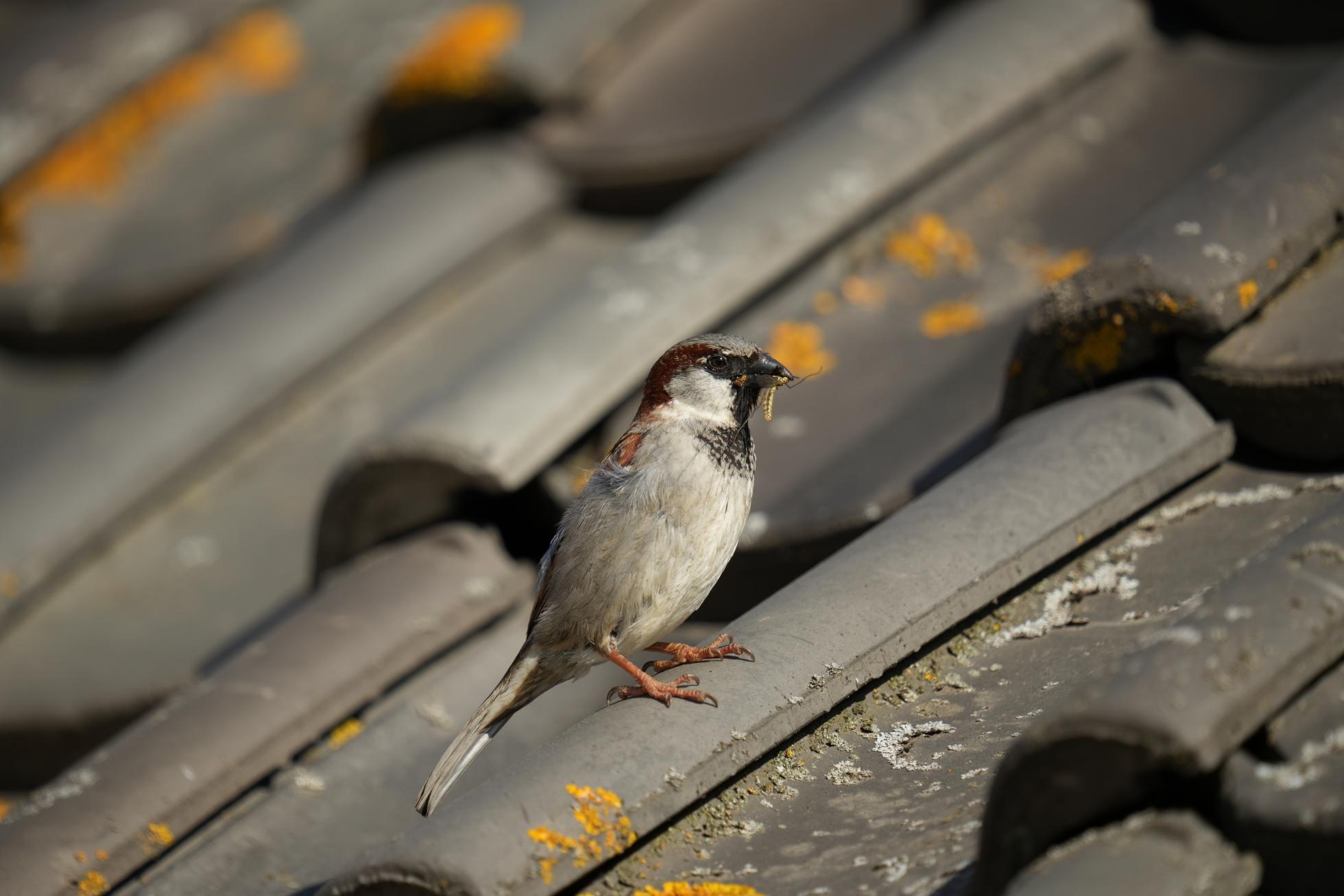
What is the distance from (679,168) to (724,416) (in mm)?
1802

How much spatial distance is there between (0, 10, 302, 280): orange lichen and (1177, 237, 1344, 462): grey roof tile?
3.83 m

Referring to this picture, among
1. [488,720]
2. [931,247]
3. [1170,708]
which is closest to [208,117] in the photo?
[931,247]

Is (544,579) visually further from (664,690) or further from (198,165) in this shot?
(198,165)

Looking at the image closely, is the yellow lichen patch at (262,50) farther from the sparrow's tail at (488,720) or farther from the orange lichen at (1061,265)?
the sparrow's tail at (488,720)

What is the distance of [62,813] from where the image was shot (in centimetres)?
229

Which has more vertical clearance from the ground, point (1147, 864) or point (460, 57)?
point (460, 57)

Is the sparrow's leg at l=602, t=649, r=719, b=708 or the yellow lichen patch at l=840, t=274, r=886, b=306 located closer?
the sparrow's leg at l=602, t=649, r=719, b=708

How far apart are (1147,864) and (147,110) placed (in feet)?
15.6

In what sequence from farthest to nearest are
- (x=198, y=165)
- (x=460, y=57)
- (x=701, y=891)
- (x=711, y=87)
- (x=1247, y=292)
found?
(x=198, y=165) < (x=460, y=57) < (x=711, y=87) < (x=1247, y=292) < (x=701, y=891)

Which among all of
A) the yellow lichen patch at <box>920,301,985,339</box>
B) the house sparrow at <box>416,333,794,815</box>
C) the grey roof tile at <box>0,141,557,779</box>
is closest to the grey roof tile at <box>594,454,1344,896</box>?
the house sparrow at <box>416,333,794,815</box>

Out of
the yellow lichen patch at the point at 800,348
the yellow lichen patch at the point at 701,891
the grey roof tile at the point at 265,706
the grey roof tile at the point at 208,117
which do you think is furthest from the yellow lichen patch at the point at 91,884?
the grey roof tile at the point at 208,117

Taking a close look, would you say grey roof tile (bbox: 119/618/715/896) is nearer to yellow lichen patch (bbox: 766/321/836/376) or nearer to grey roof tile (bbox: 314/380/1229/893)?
grey roof tile (bbox: 314/380/1229/893)

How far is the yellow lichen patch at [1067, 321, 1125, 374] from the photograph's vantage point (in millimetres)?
2197

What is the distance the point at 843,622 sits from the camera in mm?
1816
